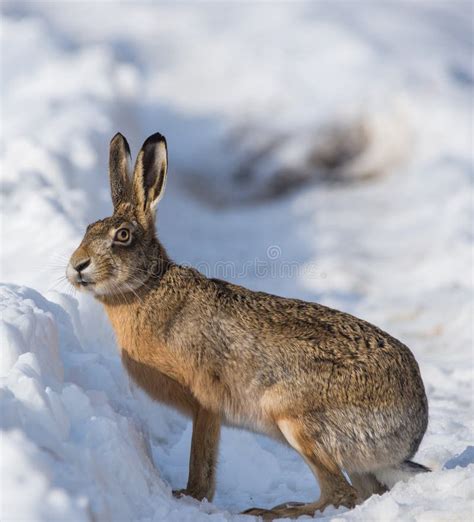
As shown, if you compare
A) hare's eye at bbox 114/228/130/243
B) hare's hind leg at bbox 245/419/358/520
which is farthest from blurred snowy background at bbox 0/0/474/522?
hare's eye at bbox 114/228/130/243

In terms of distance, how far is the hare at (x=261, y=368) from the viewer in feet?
15.8

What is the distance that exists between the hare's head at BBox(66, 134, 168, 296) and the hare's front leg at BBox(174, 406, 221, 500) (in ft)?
2.59

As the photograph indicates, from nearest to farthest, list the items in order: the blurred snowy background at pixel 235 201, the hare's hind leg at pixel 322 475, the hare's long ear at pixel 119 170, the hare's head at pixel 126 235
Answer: the blurred snowy background at pixel 235 201 → the hare's hind leg at pixel 322 475 → the hare's head at pixel 126 235 → the hare's long ear at pixel 119 170

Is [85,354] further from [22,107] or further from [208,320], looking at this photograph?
[22,107]

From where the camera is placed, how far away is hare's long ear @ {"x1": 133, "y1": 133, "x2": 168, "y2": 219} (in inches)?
210

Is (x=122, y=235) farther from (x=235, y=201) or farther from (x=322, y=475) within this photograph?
(x=235, y=201)

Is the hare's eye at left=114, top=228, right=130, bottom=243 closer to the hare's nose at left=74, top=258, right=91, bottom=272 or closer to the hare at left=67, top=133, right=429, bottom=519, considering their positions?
the hare at left=67, top=133, right=429, bottom=519

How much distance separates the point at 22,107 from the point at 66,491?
28.9 feet

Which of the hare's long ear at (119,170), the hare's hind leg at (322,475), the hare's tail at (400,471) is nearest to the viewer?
the hare's hind leg at (322,475)

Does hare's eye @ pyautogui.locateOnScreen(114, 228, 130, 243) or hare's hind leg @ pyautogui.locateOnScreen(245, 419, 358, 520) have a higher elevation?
hare's eye @ pyautogui.locateOnScreen(114, 228, 130, 243)

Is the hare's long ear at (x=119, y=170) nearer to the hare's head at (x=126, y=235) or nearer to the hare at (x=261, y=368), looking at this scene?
the hare's head at (x=126, y=235)

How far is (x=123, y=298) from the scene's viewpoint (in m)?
5.23

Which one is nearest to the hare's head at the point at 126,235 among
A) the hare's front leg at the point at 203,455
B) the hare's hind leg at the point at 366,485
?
the hare's front leg at the point at 203,455

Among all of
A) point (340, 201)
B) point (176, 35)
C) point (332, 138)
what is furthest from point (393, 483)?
point (176, 35)
